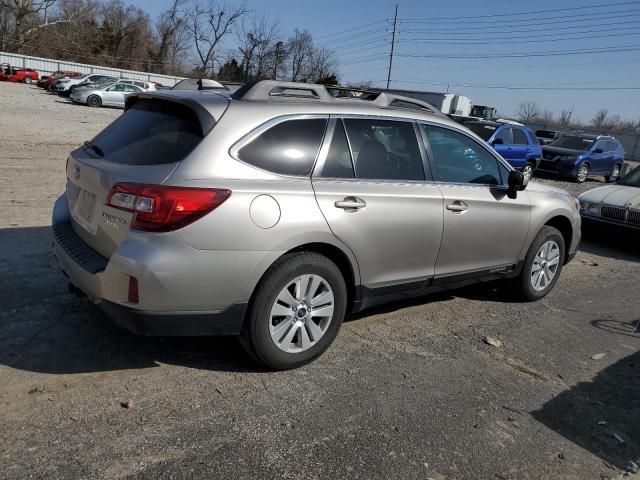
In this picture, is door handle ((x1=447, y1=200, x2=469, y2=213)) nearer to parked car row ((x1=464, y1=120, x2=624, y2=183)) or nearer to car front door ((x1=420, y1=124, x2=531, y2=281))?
car front door ((x1=420, y1=124, x2=531, y2=281))

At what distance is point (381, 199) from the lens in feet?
13.4

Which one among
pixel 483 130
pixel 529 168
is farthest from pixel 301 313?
pixel 529 168

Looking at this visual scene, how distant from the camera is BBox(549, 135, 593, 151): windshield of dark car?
19.4m

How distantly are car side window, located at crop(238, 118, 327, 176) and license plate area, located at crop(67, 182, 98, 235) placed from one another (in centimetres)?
99

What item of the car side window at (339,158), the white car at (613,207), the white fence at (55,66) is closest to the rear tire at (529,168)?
the white car at (613,207)

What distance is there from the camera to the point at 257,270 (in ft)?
11.3

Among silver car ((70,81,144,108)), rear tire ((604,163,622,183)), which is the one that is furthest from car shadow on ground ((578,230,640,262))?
silver car ((70,81,144,108))

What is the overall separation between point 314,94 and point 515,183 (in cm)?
212

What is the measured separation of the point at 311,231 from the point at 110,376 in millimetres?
1537

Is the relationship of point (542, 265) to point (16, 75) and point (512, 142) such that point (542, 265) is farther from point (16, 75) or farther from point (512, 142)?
point (16, 75)

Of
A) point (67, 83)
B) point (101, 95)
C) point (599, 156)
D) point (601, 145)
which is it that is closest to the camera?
point (599, 156)

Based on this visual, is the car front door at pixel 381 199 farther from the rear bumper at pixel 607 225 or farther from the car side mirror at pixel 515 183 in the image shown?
the rear bumper at pixel 607 225

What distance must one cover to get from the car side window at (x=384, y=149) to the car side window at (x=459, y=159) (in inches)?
7.3

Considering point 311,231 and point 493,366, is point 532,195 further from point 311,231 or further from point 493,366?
point 311,231
